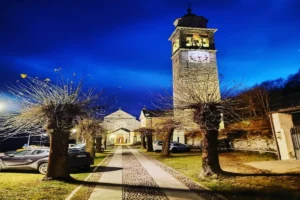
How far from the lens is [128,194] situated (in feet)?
24.8

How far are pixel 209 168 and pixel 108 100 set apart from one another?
7.22m

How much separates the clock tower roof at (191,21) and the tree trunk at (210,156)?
43.6 m

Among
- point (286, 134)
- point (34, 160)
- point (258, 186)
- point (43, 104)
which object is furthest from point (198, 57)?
point (258, 186)

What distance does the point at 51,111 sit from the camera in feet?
33.7

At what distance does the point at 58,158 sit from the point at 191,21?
4797 centimetres

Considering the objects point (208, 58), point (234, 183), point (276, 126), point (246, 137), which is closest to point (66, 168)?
point (234, 183)

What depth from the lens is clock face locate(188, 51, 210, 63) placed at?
48.7 meters

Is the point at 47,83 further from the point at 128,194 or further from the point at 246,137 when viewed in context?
the point at 246,137

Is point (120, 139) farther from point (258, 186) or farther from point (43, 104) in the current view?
point (258, 186)

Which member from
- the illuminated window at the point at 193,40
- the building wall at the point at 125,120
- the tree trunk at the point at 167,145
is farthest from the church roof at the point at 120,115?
the tree trunk at the point at 167,145

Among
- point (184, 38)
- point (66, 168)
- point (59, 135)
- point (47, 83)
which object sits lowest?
point (66, 168)

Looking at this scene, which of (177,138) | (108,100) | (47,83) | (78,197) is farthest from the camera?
(177,138)

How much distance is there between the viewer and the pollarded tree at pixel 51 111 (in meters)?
10.0

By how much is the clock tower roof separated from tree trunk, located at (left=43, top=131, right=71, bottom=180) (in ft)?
148
